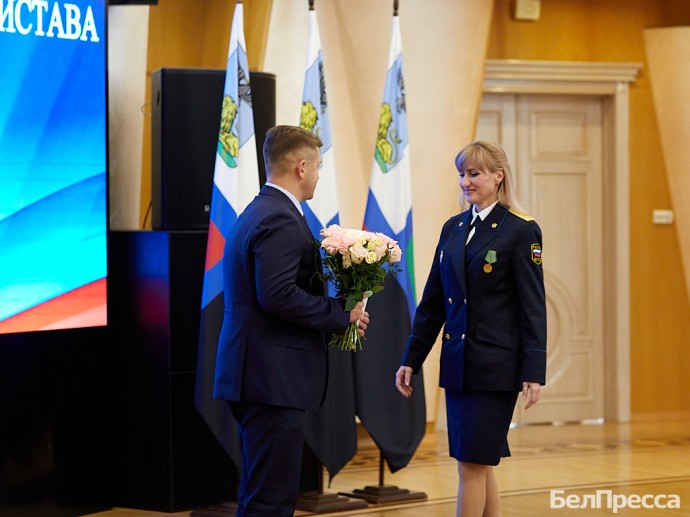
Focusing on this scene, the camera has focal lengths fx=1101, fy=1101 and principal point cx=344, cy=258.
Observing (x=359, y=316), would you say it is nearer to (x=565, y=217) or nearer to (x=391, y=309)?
(x=391, y=309)

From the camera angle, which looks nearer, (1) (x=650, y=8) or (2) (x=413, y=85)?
(2) (x=413, y=85)

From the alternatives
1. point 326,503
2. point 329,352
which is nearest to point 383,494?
point 326,503

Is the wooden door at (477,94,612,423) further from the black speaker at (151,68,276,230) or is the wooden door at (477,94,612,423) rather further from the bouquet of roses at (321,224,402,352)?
the bouquet of roses at (321,224,402,352)

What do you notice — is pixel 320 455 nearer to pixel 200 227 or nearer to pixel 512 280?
pixel 200 227

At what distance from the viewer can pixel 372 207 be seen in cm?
546

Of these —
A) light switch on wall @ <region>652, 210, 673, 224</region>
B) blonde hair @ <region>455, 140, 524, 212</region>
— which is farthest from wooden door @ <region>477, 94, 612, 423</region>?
blonde hair @ <region>455, 140, 524, 212</region>

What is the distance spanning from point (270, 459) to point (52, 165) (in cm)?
207

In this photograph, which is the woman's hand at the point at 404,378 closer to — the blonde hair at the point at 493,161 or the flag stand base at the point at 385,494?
the blonde hair at the point at 493,161

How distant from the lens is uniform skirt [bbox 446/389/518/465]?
355 centimetres

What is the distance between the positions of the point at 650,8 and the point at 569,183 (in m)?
1.41

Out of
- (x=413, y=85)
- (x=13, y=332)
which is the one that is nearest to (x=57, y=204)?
(x=13, y=332)

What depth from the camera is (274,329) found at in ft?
11.3

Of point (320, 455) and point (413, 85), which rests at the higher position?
point (413, 85)

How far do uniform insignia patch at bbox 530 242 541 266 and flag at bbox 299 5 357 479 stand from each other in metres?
Result: 1.81
